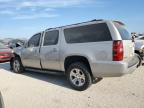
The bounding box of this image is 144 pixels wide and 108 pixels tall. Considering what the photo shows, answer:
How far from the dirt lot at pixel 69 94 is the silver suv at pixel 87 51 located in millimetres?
445

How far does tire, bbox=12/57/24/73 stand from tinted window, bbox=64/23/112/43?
337cm

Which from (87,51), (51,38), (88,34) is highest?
(88,34)

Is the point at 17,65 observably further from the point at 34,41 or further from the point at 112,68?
the point at 112,68

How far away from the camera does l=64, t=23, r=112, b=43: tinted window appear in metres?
5.73

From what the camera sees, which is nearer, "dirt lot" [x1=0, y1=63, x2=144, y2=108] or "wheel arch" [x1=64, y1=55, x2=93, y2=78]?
"dirt lot" [x1=0, y1=63, x2=144, y2=108]

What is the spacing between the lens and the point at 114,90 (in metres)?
6.04

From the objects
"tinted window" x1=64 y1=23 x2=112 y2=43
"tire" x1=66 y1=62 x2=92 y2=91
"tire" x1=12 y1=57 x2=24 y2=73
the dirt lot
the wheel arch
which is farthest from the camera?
"tire" x1=12 y1=57 x2=24 y2=73

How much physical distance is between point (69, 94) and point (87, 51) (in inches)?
51.4

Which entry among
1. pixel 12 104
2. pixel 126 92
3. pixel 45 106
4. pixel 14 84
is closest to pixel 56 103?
pixel 45 106

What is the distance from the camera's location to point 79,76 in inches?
246

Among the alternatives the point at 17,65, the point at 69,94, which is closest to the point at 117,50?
the point at 69,94

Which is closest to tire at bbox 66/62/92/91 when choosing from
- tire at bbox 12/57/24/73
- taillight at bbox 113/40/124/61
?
taillight at bbox 113/40/124/61

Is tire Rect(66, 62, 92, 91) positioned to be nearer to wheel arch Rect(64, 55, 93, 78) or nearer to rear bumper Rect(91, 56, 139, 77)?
wheel arch Rect(64, 55, 93, 78)

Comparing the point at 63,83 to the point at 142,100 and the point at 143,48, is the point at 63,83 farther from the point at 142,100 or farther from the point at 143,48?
the point at 143,48
